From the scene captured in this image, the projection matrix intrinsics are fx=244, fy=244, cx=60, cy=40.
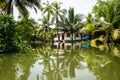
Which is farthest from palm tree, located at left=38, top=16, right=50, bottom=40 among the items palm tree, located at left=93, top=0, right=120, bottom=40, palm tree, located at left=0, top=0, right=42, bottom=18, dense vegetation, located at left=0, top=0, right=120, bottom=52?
palm tree, located at left=0, top=0, right=42, bottom=18

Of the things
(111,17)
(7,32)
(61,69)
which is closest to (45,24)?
(111,17)

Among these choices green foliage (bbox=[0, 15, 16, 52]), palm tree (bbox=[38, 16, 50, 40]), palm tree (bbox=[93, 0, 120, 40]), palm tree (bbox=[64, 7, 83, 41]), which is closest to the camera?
green foliage (bbox=[0, 15, 16, 52])

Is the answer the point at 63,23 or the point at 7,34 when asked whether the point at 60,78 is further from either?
the point at 63,23

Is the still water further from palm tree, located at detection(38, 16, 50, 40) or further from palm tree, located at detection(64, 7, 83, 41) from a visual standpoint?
palm tree, located at detection(38, 16, 50, 40)

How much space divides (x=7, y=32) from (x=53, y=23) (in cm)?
2002

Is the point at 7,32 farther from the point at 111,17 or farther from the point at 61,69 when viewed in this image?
the point at 111,17

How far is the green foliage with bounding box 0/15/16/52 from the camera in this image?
48.9ft

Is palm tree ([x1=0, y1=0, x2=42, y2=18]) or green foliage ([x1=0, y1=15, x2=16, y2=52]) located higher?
palm tree ([x1=0, y1=0, x2=42, y2=18])

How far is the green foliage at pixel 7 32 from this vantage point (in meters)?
14.9

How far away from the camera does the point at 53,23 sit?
35.0 m

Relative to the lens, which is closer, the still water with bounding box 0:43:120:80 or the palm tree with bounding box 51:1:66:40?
the still water with bounding box 0:43:120:80

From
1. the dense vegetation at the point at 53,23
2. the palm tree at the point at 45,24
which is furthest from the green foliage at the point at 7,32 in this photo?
the palm tree at the point at 45,24

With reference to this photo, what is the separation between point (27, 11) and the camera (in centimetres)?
2027

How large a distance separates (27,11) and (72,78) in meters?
14.7
